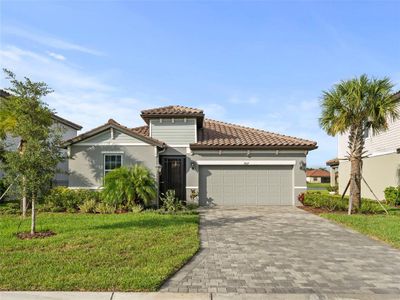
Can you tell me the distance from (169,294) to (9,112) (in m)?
11.5

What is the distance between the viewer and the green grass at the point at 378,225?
9.46m

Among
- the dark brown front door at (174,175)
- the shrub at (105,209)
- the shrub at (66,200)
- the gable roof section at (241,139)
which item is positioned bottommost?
the shrub at (105,209)

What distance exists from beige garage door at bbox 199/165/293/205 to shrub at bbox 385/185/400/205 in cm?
519

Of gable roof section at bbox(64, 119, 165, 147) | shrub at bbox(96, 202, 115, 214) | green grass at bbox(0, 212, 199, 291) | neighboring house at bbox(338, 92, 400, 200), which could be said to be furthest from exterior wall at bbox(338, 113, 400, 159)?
shrub at bbox(96, 202, 115, 214)

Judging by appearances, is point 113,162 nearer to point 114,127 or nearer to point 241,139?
point 114,127

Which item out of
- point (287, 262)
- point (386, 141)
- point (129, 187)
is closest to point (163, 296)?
point (287, 262)

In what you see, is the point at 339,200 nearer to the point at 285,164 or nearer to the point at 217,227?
the point at 285,164

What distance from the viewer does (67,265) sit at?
6.36 meters

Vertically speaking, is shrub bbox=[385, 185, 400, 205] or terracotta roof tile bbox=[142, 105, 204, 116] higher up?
terracotta roof tile bbox=[142, 105, 204, 116]

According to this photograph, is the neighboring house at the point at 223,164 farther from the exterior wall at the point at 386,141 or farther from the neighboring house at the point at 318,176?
the neighboring house at the point at 318,176

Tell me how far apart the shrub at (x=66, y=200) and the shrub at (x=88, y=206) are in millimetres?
370

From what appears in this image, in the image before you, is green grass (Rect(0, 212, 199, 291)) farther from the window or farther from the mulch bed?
the window

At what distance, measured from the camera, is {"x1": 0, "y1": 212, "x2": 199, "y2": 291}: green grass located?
5500 millimetres

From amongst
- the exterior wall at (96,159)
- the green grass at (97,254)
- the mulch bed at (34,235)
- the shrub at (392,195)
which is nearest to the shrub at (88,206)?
the exterior wall at (96,159)
